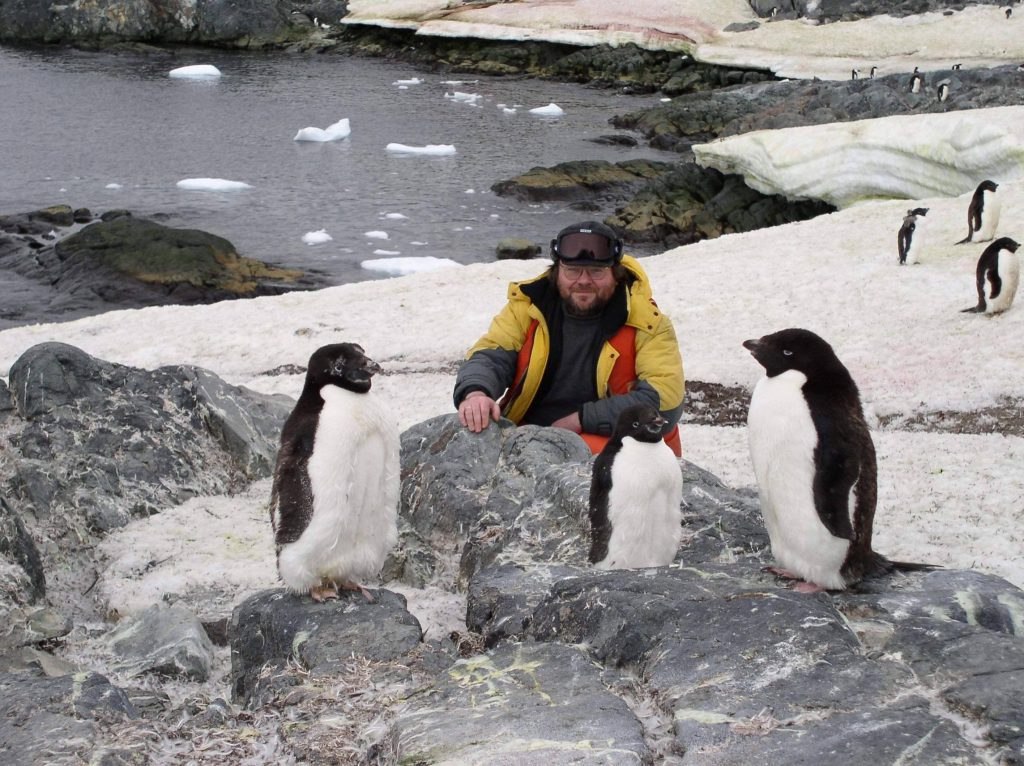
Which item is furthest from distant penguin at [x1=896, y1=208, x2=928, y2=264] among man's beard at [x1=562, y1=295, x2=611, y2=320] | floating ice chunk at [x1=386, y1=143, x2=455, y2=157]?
floating ice chunk at [x1=386, y1=143, x2=455, y2=157]

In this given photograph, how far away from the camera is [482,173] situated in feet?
103

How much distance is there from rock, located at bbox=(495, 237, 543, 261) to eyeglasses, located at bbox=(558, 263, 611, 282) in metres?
17.7

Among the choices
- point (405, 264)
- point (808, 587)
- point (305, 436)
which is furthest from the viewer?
point (405, 264)

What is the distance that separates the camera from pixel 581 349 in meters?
6.30

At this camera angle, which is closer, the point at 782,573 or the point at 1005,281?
the point at 782,573

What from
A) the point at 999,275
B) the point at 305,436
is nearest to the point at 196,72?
the point at 999,275

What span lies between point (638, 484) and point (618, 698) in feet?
5.05

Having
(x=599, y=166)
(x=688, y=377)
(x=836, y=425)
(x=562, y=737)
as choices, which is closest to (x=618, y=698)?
(x=562, y=737)

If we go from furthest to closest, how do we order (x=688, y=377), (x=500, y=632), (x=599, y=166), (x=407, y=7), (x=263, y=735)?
(x=407, y=7)
(x=599, y=166)
(x=688, y=377)
(x=500, y=632)
(x=263, y=735)

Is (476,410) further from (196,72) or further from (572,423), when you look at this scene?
(196,72)

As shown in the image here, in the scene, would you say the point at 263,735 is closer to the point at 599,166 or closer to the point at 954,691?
the point at 954,691

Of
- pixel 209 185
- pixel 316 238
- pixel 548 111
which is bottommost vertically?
pixel 316 238

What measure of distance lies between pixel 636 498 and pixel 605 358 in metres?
1.49

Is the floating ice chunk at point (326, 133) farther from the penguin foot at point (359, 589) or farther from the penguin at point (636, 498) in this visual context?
the penguin foot at point (359, 589)
